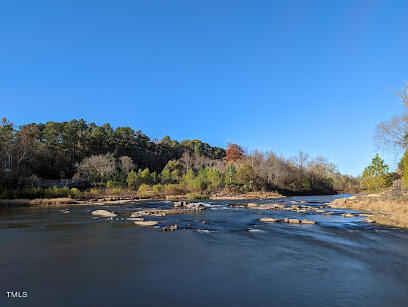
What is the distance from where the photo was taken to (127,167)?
167 feet

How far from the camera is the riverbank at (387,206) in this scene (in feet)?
51.8

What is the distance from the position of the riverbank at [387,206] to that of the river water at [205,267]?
3461mm

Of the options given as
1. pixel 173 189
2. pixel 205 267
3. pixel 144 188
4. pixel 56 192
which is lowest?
pixel 205 267

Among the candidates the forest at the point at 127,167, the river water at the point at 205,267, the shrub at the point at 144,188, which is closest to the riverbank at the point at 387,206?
the river water at the point at 205,267

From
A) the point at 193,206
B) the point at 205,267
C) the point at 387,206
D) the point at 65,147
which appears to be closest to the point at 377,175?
the point at 387,206

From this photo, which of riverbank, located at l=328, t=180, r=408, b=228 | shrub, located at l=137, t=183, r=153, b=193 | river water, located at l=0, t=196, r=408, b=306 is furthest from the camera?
shrub, located at l=137, t=183, r=153, b=193

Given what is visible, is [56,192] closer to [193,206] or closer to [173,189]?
[173,189]

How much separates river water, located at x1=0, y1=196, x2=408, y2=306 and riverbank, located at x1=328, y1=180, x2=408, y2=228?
11.4 feet

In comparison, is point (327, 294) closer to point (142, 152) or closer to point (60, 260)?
point (60, 260)

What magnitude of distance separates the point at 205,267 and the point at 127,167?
45.9 metres

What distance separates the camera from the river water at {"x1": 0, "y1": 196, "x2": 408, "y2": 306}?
18.2 ft

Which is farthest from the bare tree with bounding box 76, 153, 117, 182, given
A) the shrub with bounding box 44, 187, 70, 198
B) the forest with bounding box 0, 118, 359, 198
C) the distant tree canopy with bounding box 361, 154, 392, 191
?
the distant tree canopy with bounding box 361, 154, 392, 191

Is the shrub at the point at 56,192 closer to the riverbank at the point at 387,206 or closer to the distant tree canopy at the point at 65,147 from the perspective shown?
the distant tree canopy at the point at 65,147

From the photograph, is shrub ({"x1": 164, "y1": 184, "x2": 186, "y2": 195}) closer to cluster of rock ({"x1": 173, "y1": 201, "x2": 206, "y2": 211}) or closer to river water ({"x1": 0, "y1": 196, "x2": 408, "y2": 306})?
cluster of rock ({"x1": 173, "y1": 201, "x2": 206, "y2": 211})
